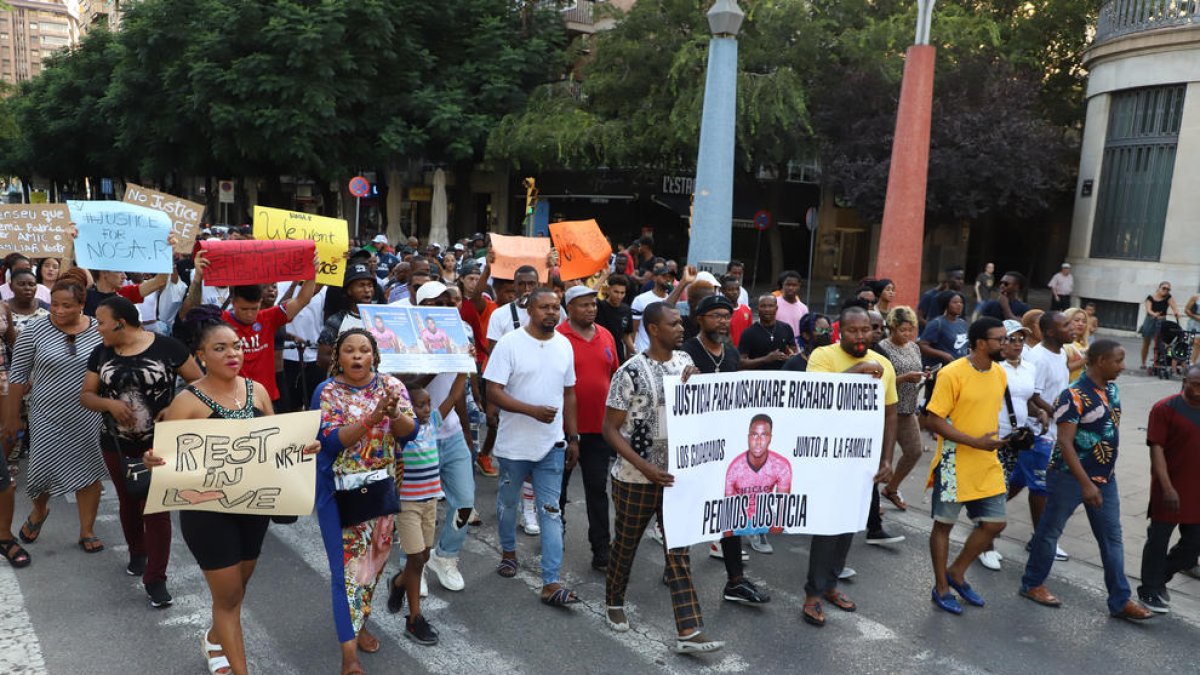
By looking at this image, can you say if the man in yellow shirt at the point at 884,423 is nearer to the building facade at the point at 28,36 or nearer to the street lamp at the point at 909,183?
the street lamp at the point at 909,183

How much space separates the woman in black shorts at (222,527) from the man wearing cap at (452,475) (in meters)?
1.19

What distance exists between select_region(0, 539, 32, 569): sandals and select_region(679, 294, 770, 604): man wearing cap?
412 centimetres

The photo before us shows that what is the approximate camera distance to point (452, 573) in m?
5.30

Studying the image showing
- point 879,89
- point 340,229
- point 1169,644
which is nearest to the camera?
point 1169,644

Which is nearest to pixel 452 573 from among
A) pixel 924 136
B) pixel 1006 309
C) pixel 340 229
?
pixel 340 229

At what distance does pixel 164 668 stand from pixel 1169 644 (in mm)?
5234

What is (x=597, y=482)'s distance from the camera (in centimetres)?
562

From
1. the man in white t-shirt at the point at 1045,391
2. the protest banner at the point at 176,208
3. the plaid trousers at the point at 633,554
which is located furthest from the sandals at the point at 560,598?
the protest banner at the point at 176,208

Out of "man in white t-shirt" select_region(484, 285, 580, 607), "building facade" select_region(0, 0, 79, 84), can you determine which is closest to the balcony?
"man in white t-shirt" select_region(484, 285, 580, 607)

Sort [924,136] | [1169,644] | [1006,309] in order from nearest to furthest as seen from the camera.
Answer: [1169,644] → [1006,309] → [924,136]

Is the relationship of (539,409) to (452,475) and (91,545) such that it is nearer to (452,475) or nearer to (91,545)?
(452,475)

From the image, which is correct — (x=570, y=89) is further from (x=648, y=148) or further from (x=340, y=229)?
(x=340, y=229)

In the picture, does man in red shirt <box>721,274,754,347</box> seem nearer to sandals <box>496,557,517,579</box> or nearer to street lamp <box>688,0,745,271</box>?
sandals <box>496,557,517,579</box>

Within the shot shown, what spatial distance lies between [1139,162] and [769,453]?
18.9 meters
